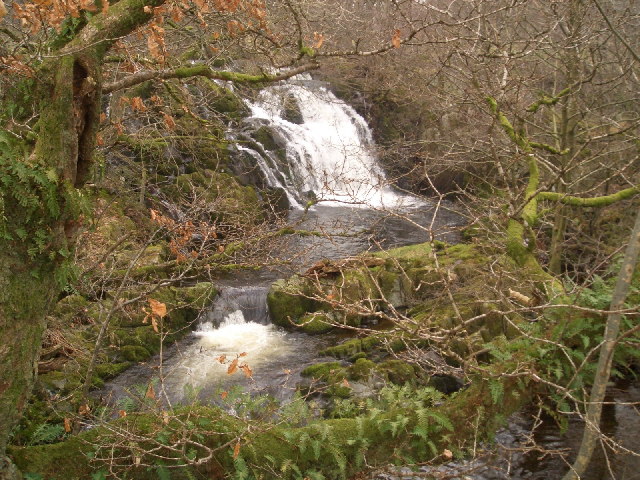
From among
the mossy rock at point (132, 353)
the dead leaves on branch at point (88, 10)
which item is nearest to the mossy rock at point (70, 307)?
the mossy rock at point (132, 353)

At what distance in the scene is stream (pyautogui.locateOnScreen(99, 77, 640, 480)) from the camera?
6.32 m

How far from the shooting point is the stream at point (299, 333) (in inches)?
249

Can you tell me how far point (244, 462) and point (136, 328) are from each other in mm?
6553

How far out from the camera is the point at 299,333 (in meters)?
11.6

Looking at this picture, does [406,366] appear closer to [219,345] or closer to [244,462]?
[219,345]

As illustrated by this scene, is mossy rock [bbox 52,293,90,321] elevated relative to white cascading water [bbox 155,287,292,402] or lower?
elevated

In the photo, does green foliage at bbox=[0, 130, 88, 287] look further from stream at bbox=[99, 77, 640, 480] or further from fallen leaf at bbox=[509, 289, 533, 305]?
fallen leaf at bbox=[509, 289, 533, 305]

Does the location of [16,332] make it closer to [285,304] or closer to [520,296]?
[520,296]

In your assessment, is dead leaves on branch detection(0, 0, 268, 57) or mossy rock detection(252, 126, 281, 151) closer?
dead leaves on branch detection(0, 0, 268, 57)

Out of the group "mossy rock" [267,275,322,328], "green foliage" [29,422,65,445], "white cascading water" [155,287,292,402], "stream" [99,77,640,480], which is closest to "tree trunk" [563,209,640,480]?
"stream" [99,77,640,480]

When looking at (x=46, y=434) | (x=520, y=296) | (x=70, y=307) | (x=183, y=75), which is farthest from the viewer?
(x=70, y=307)

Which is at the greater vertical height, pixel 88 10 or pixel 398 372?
pixel 88 10

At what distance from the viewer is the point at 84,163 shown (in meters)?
4.34

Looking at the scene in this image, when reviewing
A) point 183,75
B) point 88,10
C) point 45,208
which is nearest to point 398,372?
point 183,75
